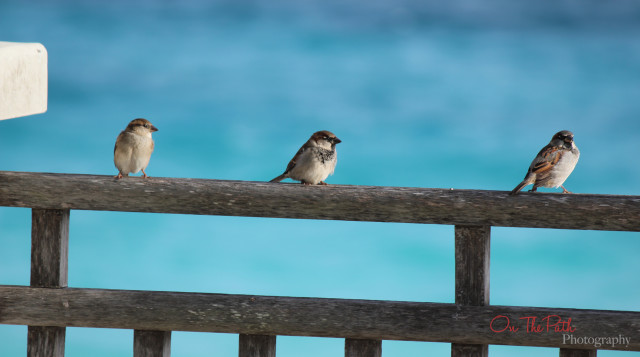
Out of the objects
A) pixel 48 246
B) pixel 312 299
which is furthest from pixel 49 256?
pixel 312 299

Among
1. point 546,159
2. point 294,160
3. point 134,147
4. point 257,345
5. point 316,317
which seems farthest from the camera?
point 546,159

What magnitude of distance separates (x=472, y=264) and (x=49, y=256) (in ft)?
5.83

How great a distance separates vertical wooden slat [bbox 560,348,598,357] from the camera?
8.84 ft

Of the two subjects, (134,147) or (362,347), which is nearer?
(362,347)

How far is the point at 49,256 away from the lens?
282 centimetres

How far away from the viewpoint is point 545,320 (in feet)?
8.77

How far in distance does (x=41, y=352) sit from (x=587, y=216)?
235 cm

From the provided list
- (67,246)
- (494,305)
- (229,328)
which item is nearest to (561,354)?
(494,305)

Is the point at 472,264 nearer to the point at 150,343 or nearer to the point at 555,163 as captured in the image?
the point at 555,163

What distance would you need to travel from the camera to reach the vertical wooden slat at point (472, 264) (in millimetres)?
2688

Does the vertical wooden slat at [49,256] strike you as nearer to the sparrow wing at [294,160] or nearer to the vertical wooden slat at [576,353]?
the sparrow wing at [294,160]

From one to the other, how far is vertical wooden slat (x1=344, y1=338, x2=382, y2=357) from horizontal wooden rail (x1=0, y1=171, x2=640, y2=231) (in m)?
0.51

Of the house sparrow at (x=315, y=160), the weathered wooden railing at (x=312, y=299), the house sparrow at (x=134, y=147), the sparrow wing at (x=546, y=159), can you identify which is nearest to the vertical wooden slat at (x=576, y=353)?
the weathered wooden railing at (x=312, y=299)

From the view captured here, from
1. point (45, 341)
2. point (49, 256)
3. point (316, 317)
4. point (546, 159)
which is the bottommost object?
point (45, 341)
